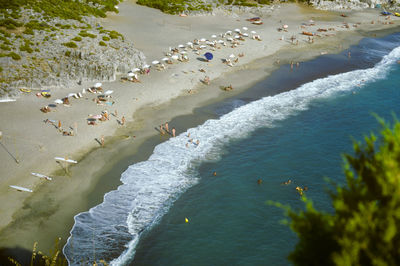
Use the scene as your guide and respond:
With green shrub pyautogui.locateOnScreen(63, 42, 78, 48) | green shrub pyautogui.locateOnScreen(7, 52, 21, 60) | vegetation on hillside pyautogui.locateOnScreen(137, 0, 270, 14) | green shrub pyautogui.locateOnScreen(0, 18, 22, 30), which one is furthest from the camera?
vegetation on hillside pyautogui.locateOnScreen(137, 0, 270, 14)

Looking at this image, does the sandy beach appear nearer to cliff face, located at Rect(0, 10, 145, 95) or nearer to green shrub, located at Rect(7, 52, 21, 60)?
cliff face, located at Rect(0, 10, 145, 95)

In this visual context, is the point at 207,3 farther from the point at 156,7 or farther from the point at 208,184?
the point at 208,184

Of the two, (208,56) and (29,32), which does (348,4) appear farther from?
(29,32)

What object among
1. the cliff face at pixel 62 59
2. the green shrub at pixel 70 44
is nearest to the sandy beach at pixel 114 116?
the cliff face at pixel 62 59

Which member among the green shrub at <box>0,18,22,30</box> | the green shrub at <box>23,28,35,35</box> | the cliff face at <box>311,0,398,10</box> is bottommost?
the green shrub at <box>23,28,35,35</box>

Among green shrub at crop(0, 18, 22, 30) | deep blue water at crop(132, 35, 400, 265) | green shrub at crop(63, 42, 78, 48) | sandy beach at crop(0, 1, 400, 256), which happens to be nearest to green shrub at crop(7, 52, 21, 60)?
green shrub at crop(63, 42, 78, 48)

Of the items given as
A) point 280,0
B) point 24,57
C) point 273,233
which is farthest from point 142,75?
point 280,0

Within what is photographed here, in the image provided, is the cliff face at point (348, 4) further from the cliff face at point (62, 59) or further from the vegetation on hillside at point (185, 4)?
the cliff face at point (62, 59)
